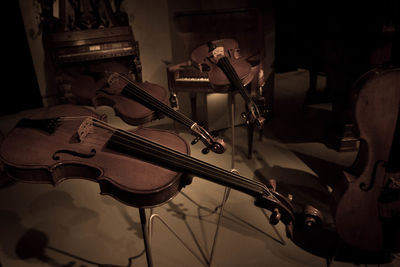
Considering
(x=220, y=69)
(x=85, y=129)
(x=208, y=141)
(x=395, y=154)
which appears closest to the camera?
(x=85, y=129)

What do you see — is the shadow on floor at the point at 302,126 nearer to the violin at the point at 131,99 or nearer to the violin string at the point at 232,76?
the violin string at the point at 232,76

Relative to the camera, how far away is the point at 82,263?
188 centimetres

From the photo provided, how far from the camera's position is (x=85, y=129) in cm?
131

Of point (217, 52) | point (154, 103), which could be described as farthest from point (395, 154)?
point (154, 103)

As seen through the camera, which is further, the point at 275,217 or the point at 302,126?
the point at 302,126

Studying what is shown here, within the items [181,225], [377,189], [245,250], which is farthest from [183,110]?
[377,189]

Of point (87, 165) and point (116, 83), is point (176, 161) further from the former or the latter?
point (116, 83)

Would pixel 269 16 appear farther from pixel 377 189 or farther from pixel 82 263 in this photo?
pixel 82 263

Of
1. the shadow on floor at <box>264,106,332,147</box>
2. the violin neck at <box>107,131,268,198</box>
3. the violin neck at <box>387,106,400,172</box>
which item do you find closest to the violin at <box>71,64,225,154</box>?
the violin neck at <box>107,131,268,198</box>

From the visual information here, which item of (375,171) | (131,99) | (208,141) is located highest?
(131,99)

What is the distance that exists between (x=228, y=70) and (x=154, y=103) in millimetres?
532

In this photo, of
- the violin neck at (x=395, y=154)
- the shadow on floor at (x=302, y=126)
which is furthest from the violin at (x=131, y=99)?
the shadow on floor at (x=302, y=126)

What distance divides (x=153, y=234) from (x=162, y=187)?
1.10 m

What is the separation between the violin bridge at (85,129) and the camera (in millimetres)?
1284
